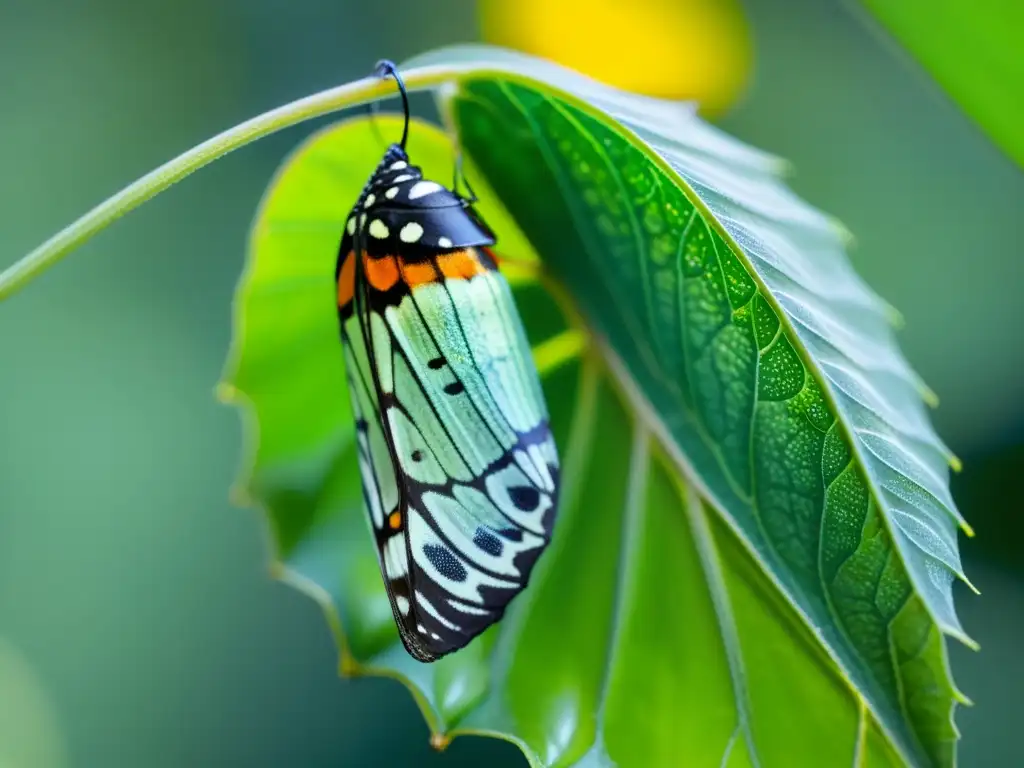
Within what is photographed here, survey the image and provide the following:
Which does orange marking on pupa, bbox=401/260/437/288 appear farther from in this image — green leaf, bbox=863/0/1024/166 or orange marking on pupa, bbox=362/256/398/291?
green leaf, bbox=863/0/1024/166

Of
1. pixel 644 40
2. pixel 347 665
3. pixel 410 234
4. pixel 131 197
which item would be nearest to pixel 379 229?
pixel 410 234

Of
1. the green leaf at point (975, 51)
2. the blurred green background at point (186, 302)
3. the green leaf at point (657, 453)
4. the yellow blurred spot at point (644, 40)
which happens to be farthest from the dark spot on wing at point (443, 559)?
the yellow blurred spot at point (644, 40)

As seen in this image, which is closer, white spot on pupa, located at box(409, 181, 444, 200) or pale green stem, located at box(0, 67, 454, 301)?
pale green stem, located at box(0, 67, 454, 301)

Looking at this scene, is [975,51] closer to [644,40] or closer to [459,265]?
[459,265]

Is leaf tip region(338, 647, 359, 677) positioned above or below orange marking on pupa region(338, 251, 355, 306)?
below

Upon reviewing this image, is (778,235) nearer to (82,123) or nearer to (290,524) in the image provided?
(290,524)

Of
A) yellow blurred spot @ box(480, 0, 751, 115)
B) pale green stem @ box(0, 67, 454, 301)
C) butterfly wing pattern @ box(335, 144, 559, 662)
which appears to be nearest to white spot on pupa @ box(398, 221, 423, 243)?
butterfly wing pattern @ box(335, 144, 559, 662)
